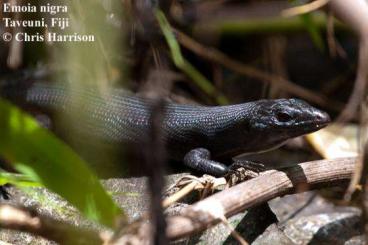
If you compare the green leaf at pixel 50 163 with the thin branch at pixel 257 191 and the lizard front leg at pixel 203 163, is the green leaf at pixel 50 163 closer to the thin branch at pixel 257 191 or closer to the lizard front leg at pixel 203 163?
the thin branch at pixel 257 191

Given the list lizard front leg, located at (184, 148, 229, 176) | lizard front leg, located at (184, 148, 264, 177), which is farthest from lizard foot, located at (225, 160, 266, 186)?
lizard front leg, located at (184, 148, 229, 176)

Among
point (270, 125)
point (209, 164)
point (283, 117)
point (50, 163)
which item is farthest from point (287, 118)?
point (50, 163)

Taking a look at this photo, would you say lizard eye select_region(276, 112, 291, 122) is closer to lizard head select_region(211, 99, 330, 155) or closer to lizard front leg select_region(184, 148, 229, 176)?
lizard head select_region(211, 99, 330, 155)

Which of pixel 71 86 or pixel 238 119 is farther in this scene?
pixel 71 86

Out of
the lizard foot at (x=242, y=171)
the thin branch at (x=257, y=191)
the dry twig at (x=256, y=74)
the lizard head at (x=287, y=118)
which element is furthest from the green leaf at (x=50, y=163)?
the dry twig at (x=256, y=74)

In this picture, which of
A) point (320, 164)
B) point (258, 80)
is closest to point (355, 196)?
point (320, 164)

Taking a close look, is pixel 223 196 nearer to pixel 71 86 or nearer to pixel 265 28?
pixel 71 86

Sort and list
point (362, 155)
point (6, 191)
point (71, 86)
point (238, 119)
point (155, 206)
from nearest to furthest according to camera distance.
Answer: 1. point (155, 206)
2. point (362, 155)
3. point (6, 191)
4. point (238, 119)
5. point (71, 86)
